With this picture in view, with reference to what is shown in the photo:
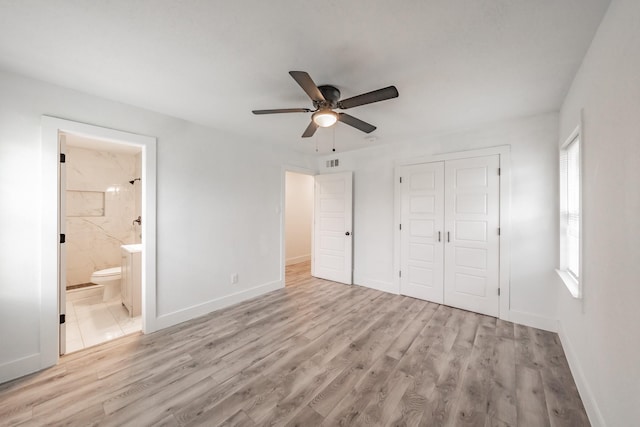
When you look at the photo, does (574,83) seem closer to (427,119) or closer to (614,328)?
(427,119)

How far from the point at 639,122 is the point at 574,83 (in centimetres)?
148

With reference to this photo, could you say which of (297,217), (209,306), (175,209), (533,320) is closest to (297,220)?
(297,217)

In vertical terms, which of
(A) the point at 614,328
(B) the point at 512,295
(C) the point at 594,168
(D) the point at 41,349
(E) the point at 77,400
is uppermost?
(C) the point at 594,168

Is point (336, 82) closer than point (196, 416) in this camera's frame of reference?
No

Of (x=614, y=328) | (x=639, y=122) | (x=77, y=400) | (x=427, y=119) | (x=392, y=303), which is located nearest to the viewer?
(x=639, y=122)

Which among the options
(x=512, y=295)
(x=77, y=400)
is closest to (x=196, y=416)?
(x=77, y=400)

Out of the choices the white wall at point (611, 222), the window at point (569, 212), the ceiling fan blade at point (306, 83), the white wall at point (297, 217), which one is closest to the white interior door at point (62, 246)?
the ceiling fan blade at point (306, 83)

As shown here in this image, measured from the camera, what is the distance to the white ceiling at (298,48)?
1383mm

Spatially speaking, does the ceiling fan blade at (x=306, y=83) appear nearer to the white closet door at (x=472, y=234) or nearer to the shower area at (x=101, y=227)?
the white closet door at (x=472, y=234)

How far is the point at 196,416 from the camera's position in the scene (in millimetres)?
1638

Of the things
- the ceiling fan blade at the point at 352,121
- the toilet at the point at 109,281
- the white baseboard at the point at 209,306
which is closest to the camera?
the ceiling fan blade at the point at 352,121

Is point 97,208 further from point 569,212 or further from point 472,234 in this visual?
point 569,212

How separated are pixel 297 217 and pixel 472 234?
14.2 feet

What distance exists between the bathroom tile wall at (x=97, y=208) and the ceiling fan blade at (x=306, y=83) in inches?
175
